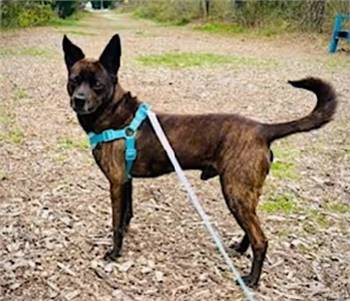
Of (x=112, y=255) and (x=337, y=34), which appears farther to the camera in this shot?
(x=337, y=34)

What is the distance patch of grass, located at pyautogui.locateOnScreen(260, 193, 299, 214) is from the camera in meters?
4.73

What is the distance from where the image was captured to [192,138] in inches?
135

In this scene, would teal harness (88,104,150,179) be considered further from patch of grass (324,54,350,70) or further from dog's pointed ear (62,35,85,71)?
patch of grass (324,54,350,70)

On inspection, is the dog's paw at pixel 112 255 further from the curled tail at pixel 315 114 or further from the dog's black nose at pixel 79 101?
the curled tail at pixel 315 114

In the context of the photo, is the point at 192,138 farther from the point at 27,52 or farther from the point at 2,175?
the point at 27,52

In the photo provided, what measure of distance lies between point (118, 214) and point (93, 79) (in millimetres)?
901

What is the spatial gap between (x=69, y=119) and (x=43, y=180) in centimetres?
262

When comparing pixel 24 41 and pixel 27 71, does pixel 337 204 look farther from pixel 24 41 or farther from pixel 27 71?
pixel 24 41

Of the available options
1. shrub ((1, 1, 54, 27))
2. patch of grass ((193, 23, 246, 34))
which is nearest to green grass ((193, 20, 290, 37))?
patch of grass ((193, 23, 246, 34))

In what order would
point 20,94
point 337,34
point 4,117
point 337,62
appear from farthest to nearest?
point 337,34 < point 337,62 < point 20,94 < point 4,117

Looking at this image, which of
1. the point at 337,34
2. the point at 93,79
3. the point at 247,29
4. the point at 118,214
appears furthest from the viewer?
the point at 247,29

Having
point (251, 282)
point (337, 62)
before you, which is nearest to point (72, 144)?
point (251, 282)

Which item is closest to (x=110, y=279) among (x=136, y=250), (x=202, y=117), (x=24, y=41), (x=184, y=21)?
(x=136, y=250)

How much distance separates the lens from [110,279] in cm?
354
